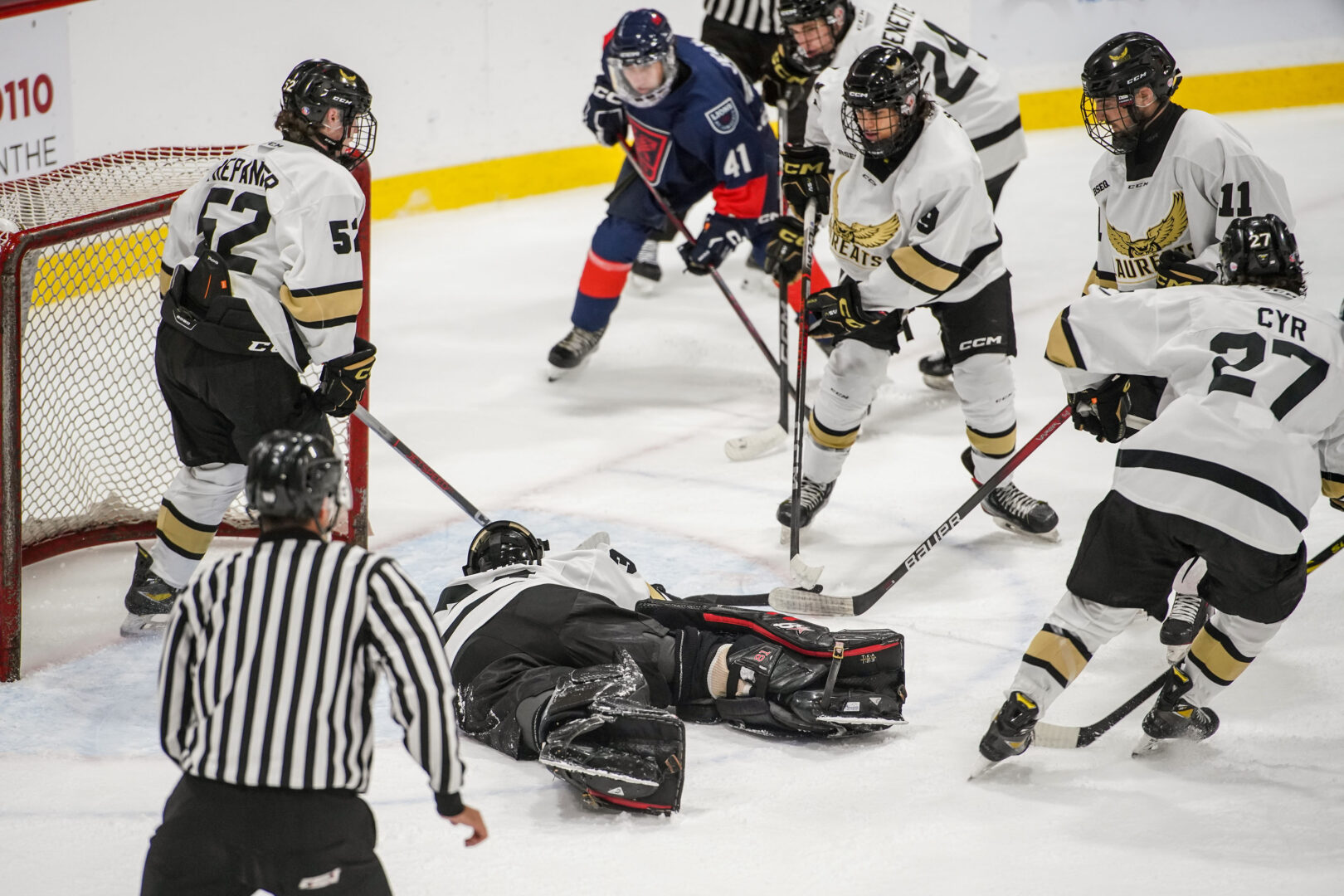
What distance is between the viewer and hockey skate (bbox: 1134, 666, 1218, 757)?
269 cm

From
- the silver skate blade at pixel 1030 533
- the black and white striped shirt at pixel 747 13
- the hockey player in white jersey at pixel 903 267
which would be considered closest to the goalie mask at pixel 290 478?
the hockey player in white jersey at pixel 903 267

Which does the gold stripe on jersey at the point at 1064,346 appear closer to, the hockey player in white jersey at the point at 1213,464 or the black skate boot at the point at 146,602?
the hockey player in white jersey at the point at 1213,464

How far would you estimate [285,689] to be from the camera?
1697mm

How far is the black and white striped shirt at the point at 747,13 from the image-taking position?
558cm

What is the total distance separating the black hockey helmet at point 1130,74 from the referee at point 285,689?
1.93m

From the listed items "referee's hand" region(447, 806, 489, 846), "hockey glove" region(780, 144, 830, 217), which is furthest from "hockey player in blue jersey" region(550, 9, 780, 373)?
"referee's hand" region(447, 806, 489, 846)

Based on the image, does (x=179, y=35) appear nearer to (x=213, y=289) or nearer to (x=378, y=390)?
(x=378, y=390)

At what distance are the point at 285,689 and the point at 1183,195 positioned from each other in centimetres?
217

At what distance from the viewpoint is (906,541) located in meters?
3.89

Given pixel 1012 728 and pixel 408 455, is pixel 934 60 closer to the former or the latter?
pixel 408 455

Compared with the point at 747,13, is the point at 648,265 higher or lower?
lower

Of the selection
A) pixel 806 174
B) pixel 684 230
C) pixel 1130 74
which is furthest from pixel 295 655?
pixel 684 230

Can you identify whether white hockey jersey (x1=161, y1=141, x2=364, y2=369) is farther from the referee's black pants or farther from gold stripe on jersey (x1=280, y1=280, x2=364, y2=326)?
the referee's black pants

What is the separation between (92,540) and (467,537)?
95cm
